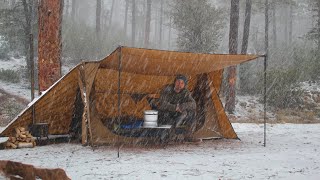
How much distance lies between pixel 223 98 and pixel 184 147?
10.6 meters

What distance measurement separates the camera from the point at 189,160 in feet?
20.7

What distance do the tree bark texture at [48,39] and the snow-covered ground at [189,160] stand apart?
5.50 feet

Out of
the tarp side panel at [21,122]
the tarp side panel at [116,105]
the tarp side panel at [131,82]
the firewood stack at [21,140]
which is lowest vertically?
the firewood stack at [21,140]

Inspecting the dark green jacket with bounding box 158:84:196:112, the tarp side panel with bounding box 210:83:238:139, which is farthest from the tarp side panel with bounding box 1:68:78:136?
the tarp side panel with bounding box 210:83:238:139

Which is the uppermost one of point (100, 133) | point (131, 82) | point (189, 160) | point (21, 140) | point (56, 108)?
point (131, 82)

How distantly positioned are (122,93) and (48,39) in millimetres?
2042

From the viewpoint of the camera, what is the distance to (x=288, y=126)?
1158 cm

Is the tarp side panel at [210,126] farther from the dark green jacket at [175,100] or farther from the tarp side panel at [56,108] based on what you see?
the tarp side panel at [56,108]

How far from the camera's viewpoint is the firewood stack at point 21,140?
23.5 feet

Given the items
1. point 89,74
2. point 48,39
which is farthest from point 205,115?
point 48,39

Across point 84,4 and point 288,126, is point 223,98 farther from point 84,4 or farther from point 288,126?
point 84,4

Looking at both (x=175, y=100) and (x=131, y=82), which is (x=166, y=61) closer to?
(x=175, y=100)

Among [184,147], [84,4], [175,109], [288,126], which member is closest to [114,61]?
[175,109]

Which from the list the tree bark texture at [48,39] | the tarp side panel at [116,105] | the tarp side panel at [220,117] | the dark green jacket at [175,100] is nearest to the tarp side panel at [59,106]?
the tarp side panel at [116,105]
